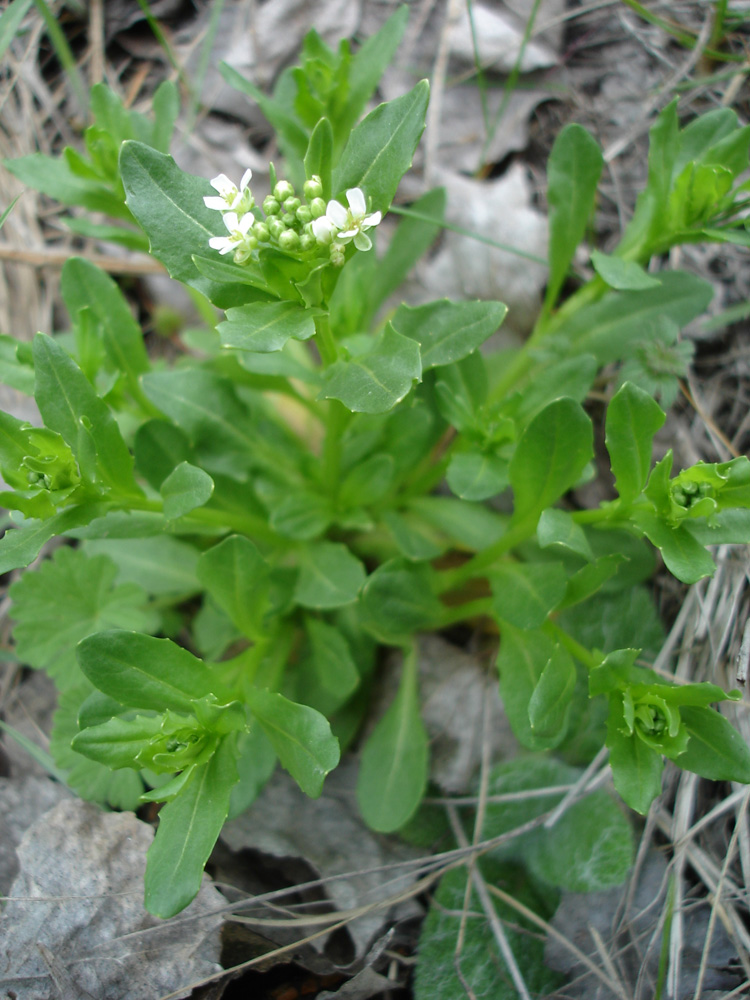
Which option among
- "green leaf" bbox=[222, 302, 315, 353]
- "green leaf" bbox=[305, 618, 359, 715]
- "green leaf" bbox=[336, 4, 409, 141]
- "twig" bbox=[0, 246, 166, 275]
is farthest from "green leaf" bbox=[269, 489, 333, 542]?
"twig" bbox=[0, 246, 166, 275]

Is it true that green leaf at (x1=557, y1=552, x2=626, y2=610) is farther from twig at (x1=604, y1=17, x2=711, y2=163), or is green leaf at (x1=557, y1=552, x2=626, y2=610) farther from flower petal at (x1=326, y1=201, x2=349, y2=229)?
twig at (x1=604, y1=17, x2=711, y2=163)

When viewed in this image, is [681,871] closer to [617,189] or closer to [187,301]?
[617,189]

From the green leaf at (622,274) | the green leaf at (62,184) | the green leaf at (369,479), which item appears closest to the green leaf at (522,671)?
the green leaf at (369,479)

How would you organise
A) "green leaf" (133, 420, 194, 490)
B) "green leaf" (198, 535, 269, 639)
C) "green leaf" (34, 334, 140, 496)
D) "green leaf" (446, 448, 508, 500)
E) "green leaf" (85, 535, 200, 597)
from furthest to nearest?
1. "green leaf" (85, 535, 200, 597)
2. "green leaf" (133, 420, 194, 490)
3. "green leaf" (446, 448, 508, 500)
4. "green leaf" (198, 535, 269, 639)
5. "green leaf" (34, 334, 140, 496)

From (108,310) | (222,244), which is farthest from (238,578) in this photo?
(108,310)

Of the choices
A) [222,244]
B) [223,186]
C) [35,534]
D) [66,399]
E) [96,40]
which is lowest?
[35,534]

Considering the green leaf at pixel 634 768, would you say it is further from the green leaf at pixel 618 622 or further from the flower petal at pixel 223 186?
the flower petal at pixel 223 186

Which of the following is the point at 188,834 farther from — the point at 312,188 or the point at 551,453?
the point at 312,188
